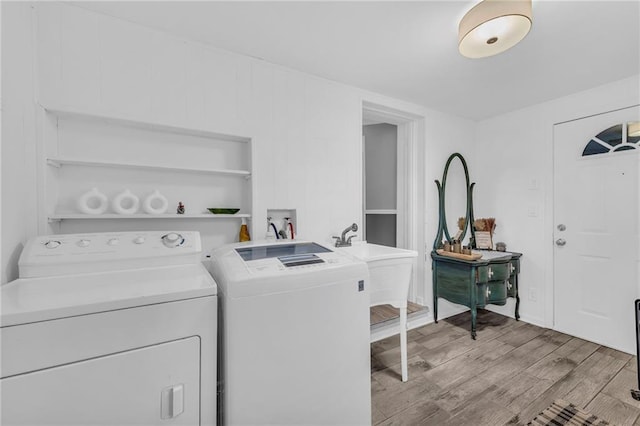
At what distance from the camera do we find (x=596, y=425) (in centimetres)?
146

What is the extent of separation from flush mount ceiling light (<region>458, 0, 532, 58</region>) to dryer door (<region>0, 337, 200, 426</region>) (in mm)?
1885

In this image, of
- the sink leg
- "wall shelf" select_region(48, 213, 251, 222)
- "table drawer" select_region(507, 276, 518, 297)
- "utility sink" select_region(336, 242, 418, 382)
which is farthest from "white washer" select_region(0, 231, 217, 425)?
"table drawer" select_region(507, 276, 518, 297)

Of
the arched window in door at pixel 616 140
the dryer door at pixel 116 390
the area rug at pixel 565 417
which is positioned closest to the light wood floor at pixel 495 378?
the area rug at pixel 565 417

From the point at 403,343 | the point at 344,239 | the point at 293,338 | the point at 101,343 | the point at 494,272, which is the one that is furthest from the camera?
the point at 494,272

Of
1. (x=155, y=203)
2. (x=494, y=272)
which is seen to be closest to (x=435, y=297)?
(x=494, y=272)

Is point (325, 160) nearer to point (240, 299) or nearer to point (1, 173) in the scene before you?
point (240, 299)

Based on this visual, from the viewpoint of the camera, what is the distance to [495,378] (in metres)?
1.88

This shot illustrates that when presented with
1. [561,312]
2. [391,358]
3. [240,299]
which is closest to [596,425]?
[391,358]

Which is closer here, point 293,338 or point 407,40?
point 293,338

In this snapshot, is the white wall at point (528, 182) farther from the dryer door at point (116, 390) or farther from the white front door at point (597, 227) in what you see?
the dryer door at point (116, 390)

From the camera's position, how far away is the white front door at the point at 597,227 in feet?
7.19

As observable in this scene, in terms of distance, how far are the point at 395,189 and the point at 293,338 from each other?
2.45m

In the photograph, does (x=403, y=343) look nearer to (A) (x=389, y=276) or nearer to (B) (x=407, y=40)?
(A) (x=389, y=276)

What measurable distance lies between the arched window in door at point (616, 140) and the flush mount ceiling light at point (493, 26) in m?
1.69
